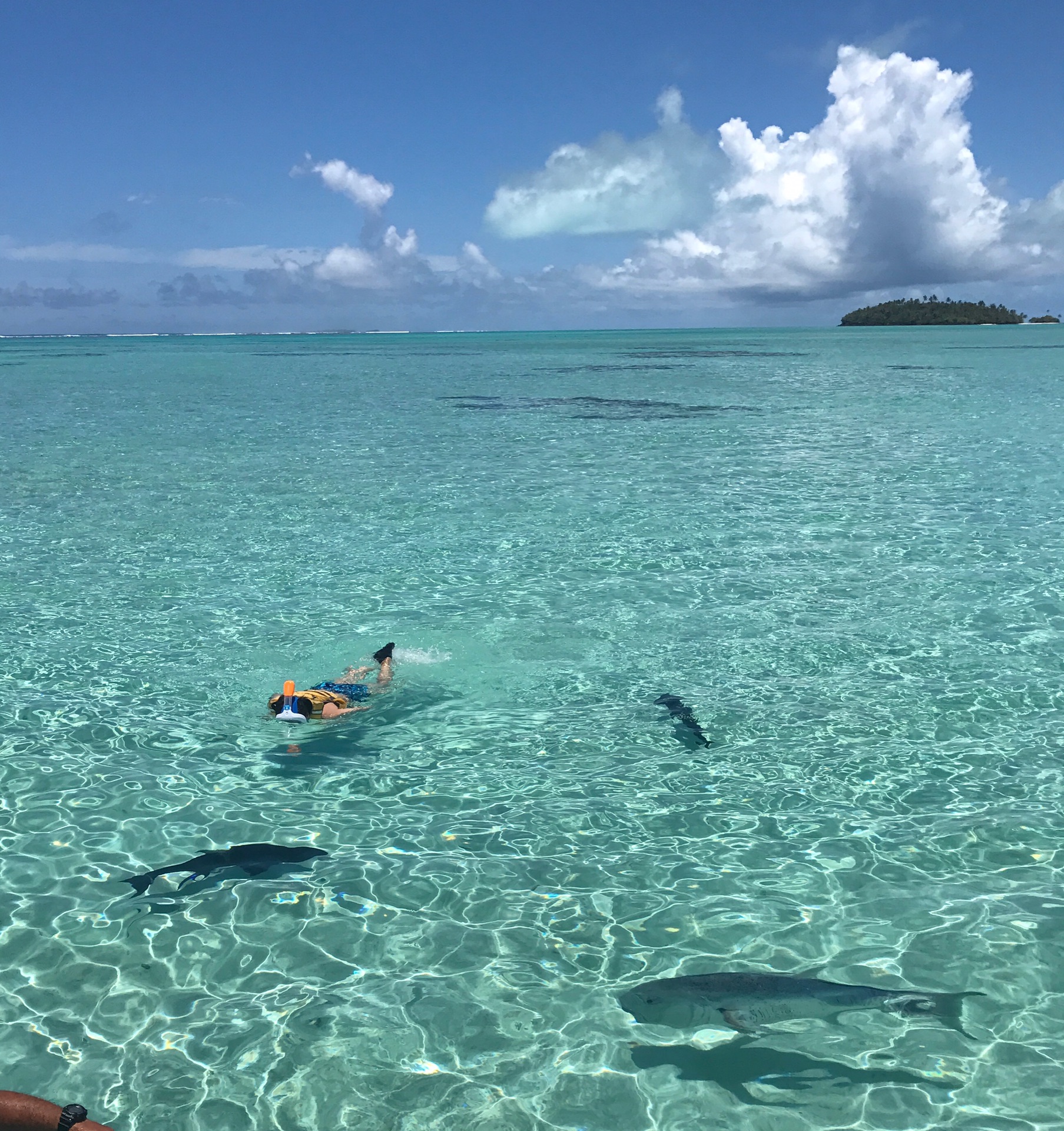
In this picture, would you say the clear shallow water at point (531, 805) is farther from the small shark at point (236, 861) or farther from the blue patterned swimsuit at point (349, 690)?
the blue patterned swimsuit at point (349, 690)

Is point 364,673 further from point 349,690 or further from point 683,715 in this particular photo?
point 683,715

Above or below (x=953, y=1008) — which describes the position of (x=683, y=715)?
above

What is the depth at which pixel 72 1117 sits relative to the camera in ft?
17.9

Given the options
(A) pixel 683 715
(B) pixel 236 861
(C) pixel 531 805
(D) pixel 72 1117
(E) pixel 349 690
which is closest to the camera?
(D) pixel 72 1117

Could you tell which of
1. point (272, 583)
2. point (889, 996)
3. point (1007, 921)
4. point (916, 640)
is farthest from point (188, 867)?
point (916, 640)

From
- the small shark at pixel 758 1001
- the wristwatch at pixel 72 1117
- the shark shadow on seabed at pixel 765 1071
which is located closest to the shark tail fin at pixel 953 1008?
the small shark at pixel 758 1001

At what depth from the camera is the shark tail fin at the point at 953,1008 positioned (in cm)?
704

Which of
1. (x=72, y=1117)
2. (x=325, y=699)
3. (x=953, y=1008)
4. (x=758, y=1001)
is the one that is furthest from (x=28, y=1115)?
(x=325, y=699)

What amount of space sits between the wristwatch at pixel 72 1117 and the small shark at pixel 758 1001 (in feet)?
12.2

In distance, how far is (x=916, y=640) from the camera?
1443 centimetres

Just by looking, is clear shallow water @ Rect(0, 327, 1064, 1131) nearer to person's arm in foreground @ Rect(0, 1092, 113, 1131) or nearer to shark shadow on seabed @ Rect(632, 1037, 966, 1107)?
shark shadow on seabed @ Rect(632, 1037, 966, 1107)

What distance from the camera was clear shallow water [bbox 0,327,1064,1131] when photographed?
263 inches

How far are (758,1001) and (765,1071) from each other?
521 millimetres

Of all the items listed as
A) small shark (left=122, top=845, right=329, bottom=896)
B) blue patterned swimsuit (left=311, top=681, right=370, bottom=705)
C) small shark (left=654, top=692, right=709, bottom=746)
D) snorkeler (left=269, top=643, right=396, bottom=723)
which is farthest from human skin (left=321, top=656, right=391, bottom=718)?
small shark (left=654, top=692, right=709, bottom=746)
